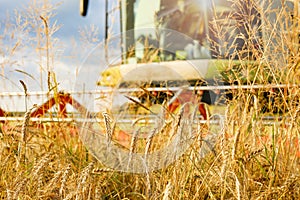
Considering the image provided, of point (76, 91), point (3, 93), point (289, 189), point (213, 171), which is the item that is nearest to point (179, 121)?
point (213, 171)

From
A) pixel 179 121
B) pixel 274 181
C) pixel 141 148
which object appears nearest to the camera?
pixel 179 121

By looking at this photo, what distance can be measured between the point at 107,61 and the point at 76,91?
0.83 metres

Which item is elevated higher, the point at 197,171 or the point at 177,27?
the point at 177,27

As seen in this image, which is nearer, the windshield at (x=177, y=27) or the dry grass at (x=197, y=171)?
the dry grass at (x=197, y=171)

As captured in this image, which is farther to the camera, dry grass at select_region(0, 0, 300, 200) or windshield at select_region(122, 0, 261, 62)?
windshield at select_region(122, 0, 261, 62)

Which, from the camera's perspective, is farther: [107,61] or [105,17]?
[105,17]

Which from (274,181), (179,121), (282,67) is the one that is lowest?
(274,181)

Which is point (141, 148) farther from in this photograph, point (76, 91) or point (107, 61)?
point (107, 61)

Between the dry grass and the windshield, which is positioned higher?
the windshield

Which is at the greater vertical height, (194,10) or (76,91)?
(194,10)

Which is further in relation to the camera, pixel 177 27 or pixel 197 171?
pixel 177 27

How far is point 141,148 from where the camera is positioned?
2203 millimetres

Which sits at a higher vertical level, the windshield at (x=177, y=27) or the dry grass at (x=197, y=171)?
the windshield at (x=177, y=27)

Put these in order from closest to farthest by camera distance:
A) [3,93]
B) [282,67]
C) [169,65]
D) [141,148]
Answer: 1. [282,67]
2. [141,148]
3. [3,93]
4. [169,65]
